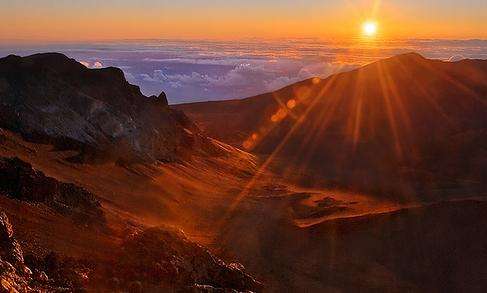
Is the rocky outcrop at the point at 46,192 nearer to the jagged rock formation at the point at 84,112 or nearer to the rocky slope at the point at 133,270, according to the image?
the rocky slope at the point at 133,270

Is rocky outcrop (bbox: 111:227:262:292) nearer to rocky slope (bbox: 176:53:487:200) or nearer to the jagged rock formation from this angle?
the jagged rock formation

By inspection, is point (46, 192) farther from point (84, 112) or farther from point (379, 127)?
point (379, 127)

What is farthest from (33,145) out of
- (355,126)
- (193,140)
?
(355,126)

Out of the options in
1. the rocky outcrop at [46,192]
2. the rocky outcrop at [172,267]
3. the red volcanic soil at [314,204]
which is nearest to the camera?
the rocky outcrop at [172,267]

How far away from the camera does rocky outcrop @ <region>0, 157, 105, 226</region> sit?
15.7 metres

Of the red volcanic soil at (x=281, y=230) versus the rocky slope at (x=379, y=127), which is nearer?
the red volcanic soil at (x=281, y=230)

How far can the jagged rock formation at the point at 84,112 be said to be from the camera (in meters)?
25.6

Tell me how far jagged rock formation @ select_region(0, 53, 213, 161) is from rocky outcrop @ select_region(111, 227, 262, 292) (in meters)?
10.8

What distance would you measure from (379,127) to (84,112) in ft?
118

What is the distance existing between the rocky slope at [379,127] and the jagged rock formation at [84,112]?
11.3 metres

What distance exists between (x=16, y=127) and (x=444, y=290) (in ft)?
59.4

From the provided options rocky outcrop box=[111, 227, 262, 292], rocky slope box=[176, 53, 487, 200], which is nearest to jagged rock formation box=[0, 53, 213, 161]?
rocky outcrop box=[111, 227, 262, 292]

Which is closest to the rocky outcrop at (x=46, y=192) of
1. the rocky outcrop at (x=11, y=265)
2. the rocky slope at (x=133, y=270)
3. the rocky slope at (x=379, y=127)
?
the rocky slope at (x=133, y=270)

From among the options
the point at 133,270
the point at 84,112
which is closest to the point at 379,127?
the point at 84,112
